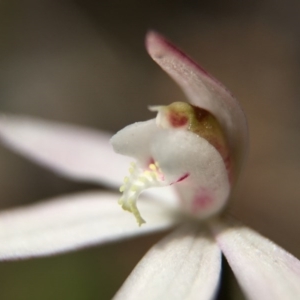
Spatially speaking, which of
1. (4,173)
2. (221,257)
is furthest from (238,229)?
(4,173)

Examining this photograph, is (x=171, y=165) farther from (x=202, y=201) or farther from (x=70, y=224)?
(x=70, y=224)

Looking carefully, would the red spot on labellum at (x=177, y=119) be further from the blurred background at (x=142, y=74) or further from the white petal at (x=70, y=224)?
the blurred background at (x=142, y=74)

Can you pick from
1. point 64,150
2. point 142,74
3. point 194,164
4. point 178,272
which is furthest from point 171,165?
point 142,74

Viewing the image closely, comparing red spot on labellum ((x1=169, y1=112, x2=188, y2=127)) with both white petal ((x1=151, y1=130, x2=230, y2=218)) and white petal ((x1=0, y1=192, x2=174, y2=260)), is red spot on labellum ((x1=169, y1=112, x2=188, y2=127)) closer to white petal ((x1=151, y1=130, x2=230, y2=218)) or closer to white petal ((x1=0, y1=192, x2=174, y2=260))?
white petal ((x1=151, y1=130, x2=230, y2=218))

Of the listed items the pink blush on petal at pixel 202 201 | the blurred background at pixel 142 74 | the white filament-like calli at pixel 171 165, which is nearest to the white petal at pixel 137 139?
the white filament-like calli at pixel 171 165

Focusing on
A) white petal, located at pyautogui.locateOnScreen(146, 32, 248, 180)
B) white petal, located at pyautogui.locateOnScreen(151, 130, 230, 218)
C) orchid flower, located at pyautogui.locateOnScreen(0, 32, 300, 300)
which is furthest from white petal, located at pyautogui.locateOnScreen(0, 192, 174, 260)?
white petal, located at pyautogui.locateOnScreen(146, 32, 248, 180)
